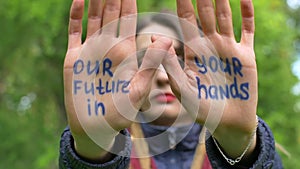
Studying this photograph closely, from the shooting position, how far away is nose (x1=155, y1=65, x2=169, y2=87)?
1.88 metres

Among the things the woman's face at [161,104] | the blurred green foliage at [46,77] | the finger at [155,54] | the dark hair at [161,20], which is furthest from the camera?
the blurred green foliage at [46,77]

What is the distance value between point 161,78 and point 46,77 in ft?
14.6

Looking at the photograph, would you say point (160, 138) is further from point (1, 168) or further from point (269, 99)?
point (1, 168)

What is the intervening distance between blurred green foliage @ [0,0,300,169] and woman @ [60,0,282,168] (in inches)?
139

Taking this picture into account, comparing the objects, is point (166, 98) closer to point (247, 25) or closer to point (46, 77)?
point (247, 25)

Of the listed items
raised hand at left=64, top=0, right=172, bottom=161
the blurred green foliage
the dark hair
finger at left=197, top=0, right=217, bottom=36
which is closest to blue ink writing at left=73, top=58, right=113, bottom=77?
raised hand at left=64, top=0, right=172, bottom=161

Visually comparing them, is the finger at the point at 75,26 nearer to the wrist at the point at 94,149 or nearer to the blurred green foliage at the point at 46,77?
A: the wrist at the point at 94,149

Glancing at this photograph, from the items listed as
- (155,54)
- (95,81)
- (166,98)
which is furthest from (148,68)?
(166,98)

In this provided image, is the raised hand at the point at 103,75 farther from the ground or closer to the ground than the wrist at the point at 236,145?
farther from the ground

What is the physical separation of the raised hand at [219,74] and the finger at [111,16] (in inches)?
6.6

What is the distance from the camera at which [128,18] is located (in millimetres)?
1571

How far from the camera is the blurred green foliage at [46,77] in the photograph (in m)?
5.47

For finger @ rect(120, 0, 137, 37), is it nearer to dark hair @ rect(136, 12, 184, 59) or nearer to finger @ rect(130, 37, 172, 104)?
finger @ rect(130, 37, 172, 104)

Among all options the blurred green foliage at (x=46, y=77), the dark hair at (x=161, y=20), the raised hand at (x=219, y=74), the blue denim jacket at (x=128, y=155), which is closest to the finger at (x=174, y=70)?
the raised hand at (x=219, y=74)
